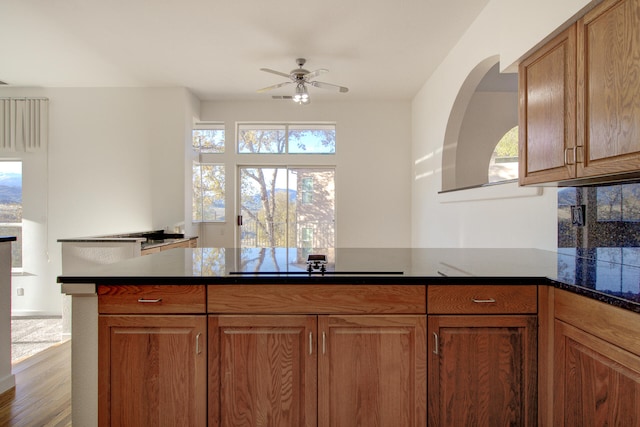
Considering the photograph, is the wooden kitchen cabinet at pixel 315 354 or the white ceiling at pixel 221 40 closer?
the wooden kitchen cabinet at pixel 315 354

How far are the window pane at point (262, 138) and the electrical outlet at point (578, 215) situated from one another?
4.14 meters

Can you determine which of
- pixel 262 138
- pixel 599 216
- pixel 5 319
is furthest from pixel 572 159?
pixel 262 138

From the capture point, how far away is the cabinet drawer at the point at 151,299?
1.36 meters

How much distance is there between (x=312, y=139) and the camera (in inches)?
211

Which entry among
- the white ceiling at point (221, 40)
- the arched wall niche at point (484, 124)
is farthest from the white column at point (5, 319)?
the arched wall niche at point (484, 124)

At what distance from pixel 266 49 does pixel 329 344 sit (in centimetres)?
324

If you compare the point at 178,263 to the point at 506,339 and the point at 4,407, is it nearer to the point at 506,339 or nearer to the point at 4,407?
the point at 506,339

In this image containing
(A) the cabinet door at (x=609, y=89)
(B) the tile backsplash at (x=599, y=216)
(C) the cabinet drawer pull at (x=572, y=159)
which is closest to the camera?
(A) the cabinet door at (x=609, y=89)

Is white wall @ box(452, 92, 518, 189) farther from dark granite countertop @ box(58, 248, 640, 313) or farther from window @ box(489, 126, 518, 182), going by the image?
dark granite countertop @ box(58, 248, 640, 313)

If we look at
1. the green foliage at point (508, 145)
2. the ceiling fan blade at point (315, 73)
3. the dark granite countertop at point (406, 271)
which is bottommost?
the dark granite countertop at point (406, 271)

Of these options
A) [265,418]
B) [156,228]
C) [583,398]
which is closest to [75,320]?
[265,418]

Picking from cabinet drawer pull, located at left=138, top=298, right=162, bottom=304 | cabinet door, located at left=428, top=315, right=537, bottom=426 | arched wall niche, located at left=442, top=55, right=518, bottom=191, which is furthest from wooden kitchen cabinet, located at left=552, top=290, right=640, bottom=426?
arched wall niche, located at left=442, top=55, right=518, bottom=191

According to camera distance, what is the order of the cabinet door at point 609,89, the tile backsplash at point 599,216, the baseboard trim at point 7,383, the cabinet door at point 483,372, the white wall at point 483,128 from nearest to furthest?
1. the cabinet door at point 609,89
2. the cabinet door at point 483,372
3. the tile backsplash at point 599,216
4. the baseboard trim at point 7,383
5. the white wall at point 483,128

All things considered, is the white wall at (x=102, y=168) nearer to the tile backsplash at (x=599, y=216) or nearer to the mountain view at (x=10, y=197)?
the mountain view at (x=10, y=197)
